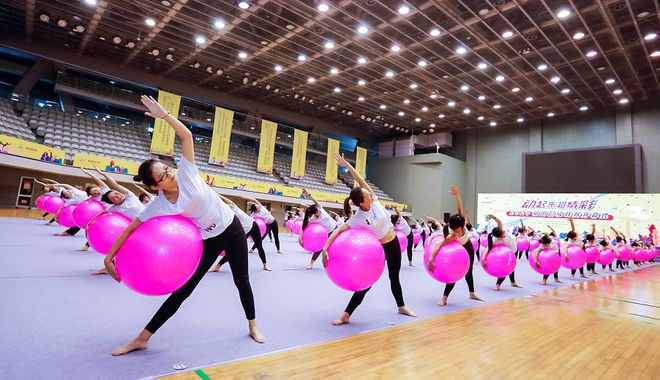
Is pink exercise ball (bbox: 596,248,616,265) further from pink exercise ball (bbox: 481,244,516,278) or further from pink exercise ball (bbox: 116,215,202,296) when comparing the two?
pink exercise ball (bbox: 116,215,202,296)

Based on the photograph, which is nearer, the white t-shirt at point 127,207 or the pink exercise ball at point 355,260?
the pink exercise ball at point 355,260

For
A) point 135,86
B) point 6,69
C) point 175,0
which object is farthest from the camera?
point 135,86

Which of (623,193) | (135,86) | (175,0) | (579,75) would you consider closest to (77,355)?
(175,0)

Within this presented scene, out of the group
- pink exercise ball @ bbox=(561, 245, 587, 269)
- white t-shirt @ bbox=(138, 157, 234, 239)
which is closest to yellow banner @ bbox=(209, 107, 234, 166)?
pink exercise ball @ bbox=(561, 245, 587, 269)

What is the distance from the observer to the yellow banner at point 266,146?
56.6 ft

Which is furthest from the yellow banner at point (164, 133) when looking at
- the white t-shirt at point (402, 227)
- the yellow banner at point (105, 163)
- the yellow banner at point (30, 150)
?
the white t-shirt at point (402, 227)

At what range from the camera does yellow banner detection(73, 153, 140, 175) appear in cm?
1216

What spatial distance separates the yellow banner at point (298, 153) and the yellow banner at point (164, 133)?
19.7ft

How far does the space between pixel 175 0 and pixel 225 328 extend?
10.1m

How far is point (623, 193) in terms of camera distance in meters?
15.4

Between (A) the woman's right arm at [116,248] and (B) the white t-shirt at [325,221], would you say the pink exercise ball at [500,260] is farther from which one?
(A) the woman's right arm at [116,248]

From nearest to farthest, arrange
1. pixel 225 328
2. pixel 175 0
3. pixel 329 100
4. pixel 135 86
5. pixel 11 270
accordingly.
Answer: pixel 225 328 → pixel 11 270 → pixel 175 0 → pixel 135 86 → pixel 329 100

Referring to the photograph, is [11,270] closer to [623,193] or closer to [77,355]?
[77,355]

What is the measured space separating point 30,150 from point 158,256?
12735 millimetres
